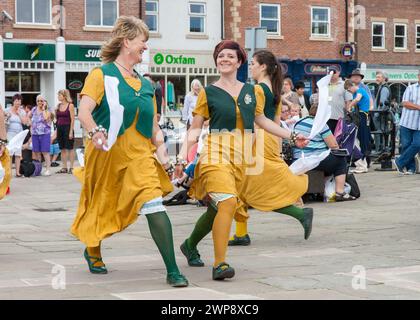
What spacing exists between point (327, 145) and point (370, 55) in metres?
37.0

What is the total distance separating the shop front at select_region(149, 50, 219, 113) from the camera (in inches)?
1631

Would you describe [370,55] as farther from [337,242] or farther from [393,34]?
[337,242]

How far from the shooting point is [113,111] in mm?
6859

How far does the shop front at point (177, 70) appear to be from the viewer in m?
41.4

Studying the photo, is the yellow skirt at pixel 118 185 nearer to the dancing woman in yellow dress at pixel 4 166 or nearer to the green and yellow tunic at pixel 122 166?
the green and yellow tunic at pixel 122 166

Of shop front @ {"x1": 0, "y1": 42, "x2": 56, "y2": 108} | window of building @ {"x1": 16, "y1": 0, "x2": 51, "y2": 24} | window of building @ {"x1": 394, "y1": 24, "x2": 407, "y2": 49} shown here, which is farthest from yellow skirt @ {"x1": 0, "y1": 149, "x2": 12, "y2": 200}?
window of building @ {"x1": 394, "y1": 24, "x2": 407, "y2": 49}

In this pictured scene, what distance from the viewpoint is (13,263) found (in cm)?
801

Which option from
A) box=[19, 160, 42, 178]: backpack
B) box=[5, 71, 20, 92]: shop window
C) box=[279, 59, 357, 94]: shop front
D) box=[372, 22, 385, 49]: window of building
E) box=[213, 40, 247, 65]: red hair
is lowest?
box=[19, 160, 42, 178]: backpack

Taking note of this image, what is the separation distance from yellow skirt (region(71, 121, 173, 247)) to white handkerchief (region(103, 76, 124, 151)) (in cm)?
18

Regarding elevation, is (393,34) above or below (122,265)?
above

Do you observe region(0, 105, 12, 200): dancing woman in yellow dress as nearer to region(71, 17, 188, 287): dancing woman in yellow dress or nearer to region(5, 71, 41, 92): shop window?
region(71, 17, 188, 287): dancing woman in yellow dress

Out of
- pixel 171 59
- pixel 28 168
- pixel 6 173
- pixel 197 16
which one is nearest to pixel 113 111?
pixel 6 173

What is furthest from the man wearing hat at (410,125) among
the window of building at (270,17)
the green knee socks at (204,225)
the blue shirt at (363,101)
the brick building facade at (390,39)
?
the brick building facade at (390,39)

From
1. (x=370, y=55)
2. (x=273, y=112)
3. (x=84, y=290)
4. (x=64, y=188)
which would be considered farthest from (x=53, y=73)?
(x=84, y=290)
